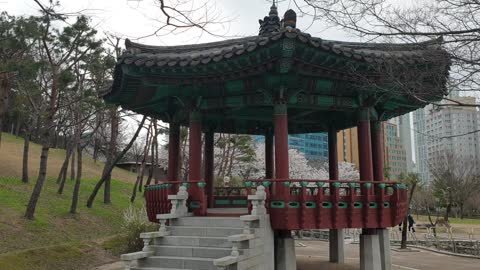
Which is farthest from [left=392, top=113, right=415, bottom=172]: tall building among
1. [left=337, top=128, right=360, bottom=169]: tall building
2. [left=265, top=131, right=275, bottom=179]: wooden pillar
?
[left=337, top=128, right=360, bottom=169]: tall building

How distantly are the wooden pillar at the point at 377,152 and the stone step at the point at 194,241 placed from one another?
5664 millimetres

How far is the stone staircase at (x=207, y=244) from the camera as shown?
8.30m

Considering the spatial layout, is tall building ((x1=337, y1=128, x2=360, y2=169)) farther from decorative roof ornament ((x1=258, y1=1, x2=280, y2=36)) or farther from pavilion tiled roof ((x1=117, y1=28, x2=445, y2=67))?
pavilion tiled roof ((x1=117, y1=28, x2=445, y2=67))

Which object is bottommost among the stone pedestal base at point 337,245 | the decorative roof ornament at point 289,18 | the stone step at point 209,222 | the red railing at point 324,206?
the stone pedestal base at point 337,245

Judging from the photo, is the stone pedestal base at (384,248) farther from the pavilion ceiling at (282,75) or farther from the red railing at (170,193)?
the red railing at (170,193)

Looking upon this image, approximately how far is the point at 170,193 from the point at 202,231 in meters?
2.11

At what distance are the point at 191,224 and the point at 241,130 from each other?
7.05m

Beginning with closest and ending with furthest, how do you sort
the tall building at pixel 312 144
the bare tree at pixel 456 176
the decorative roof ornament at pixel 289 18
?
the decorative roof ornament at pixel 289 18 → the bare tree at pixel 456 176 → the tall building at pixel 312 144

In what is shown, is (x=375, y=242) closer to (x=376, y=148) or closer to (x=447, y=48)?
(x=376, y=148)

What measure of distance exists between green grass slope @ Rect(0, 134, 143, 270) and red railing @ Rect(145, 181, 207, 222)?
14.7 ft

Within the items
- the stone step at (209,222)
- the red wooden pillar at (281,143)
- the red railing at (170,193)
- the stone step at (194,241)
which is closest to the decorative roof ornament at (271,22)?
the red wooden pillar at (281,143)

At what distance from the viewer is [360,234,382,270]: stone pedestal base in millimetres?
10609

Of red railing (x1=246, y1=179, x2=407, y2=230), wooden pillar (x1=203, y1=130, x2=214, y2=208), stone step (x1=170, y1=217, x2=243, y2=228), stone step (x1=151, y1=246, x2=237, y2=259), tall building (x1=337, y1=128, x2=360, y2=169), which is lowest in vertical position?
stone step (x1=151, y1=246, x2=237, y2=259)

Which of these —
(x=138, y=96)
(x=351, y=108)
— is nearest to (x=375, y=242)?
(x=351, y=108)
